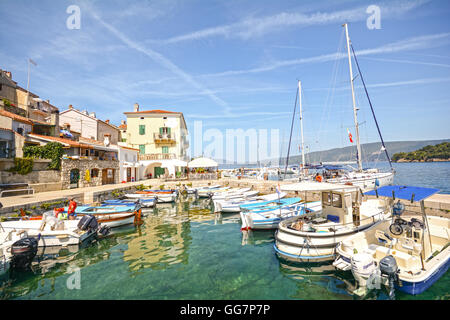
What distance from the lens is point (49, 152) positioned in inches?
775

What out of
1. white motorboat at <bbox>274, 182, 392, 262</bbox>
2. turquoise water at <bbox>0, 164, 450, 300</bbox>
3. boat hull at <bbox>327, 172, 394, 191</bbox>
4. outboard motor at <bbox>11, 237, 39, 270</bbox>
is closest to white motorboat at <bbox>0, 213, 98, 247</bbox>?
turquoise water at <bbox>0, 164, 450, 300</bbox>

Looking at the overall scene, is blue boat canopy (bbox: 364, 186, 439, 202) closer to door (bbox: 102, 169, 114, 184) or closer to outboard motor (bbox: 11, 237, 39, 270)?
outboard motor (bbox: 11, 237, 39, 270)

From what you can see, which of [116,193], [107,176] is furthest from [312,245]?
[107,176]

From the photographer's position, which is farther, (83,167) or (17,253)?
(83,167)

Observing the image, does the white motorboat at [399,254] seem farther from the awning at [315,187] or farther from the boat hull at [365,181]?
the boat hull at [365,181]

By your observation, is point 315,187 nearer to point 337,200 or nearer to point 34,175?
point 337,200

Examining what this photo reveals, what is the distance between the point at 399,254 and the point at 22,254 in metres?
12.9

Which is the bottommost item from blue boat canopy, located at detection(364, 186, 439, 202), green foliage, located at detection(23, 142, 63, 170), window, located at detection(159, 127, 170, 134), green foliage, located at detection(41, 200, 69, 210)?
green foliage, located at detection(41, 200, 69, 210)

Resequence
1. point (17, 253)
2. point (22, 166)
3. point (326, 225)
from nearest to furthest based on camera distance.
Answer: point (17, 253)
point (326, 225)
point (22, 166)

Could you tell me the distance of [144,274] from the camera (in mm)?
7098

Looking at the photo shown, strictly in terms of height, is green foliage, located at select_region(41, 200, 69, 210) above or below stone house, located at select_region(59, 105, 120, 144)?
below

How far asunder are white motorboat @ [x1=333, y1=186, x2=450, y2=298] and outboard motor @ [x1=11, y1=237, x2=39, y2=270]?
11.2 metres

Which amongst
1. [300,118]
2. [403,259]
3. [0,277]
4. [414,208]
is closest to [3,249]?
[0,277]

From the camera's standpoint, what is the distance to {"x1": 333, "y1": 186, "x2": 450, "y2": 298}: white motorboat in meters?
5.41
